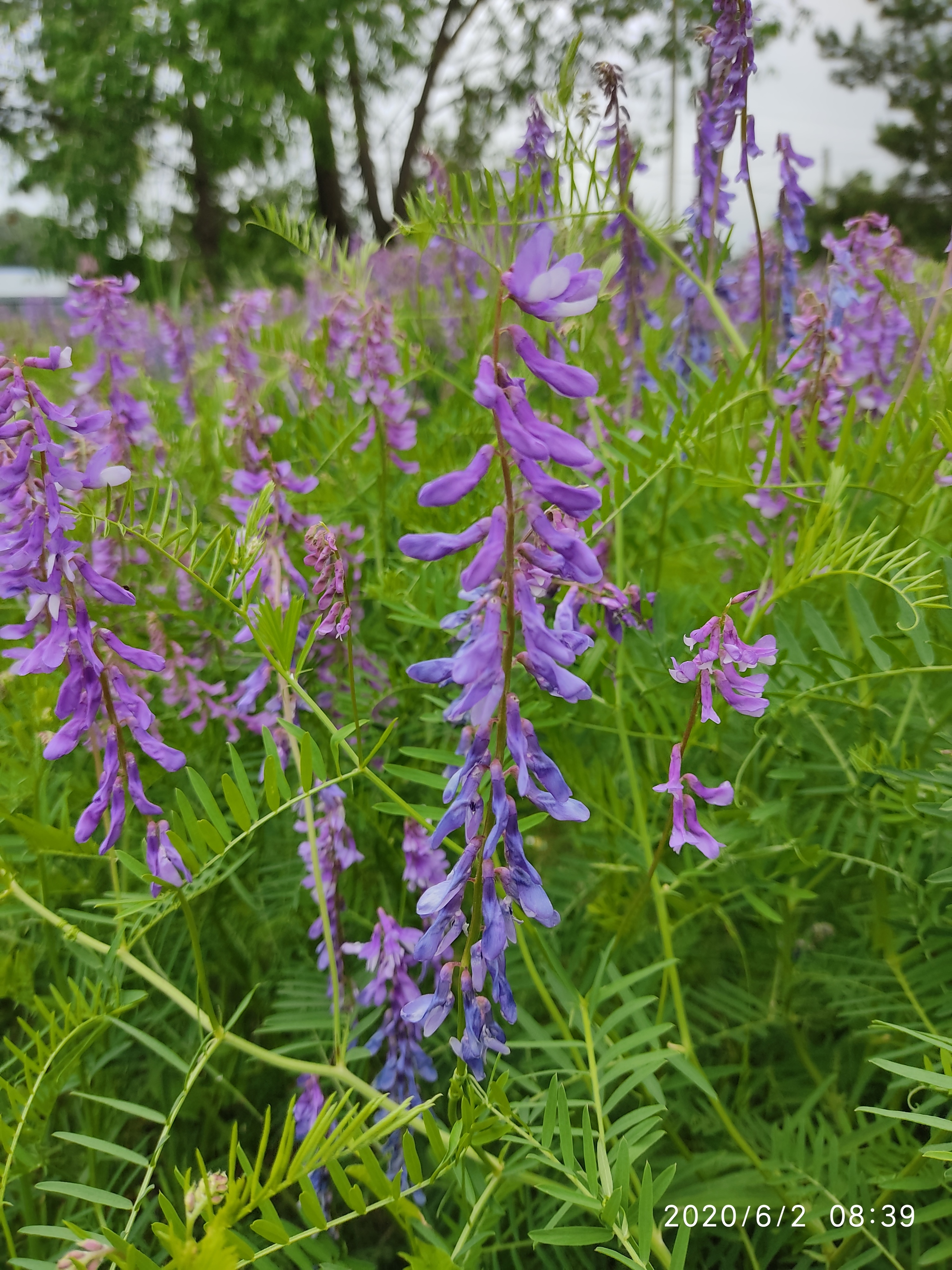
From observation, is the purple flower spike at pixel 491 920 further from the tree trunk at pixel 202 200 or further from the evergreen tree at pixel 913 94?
the evergreen tree at pixel 913 94

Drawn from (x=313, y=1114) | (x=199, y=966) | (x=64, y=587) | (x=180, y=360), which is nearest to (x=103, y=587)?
(x=64, y=587)

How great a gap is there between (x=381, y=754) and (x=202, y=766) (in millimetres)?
304

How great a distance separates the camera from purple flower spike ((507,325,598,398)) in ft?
1.92

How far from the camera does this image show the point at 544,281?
516 millimetres

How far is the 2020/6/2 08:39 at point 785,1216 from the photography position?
911 millimetres

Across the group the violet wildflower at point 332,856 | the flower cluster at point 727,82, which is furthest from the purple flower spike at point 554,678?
the flower cluster at point 727,82

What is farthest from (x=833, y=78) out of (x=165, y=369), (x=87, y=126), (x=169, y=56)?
Result: (x=165, y=369)

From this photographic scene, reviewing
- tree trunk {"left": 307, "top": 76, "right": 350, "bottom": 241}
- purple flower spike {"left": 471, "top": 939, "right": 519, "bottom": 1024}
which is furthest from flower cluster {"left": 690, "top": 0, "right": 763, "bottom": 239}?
tree trunk {"left": 307, "top": 76, "right": 350, "bottom": 241}

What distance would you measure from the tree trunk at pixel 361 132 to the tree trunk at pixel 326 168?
448 mm

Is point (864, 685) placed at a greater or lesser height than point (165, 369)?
lesser

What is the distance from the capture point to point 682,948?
124 cm

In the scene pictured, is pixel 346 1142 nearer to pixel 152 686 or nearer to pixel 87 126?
pixel 152 686

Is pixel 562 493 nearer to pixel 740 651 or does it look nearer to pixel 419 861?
pixel 740 651

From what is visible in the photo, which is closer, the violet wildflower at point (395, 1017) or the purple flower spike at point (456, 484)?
the purple flower spike at point (456, 484)
